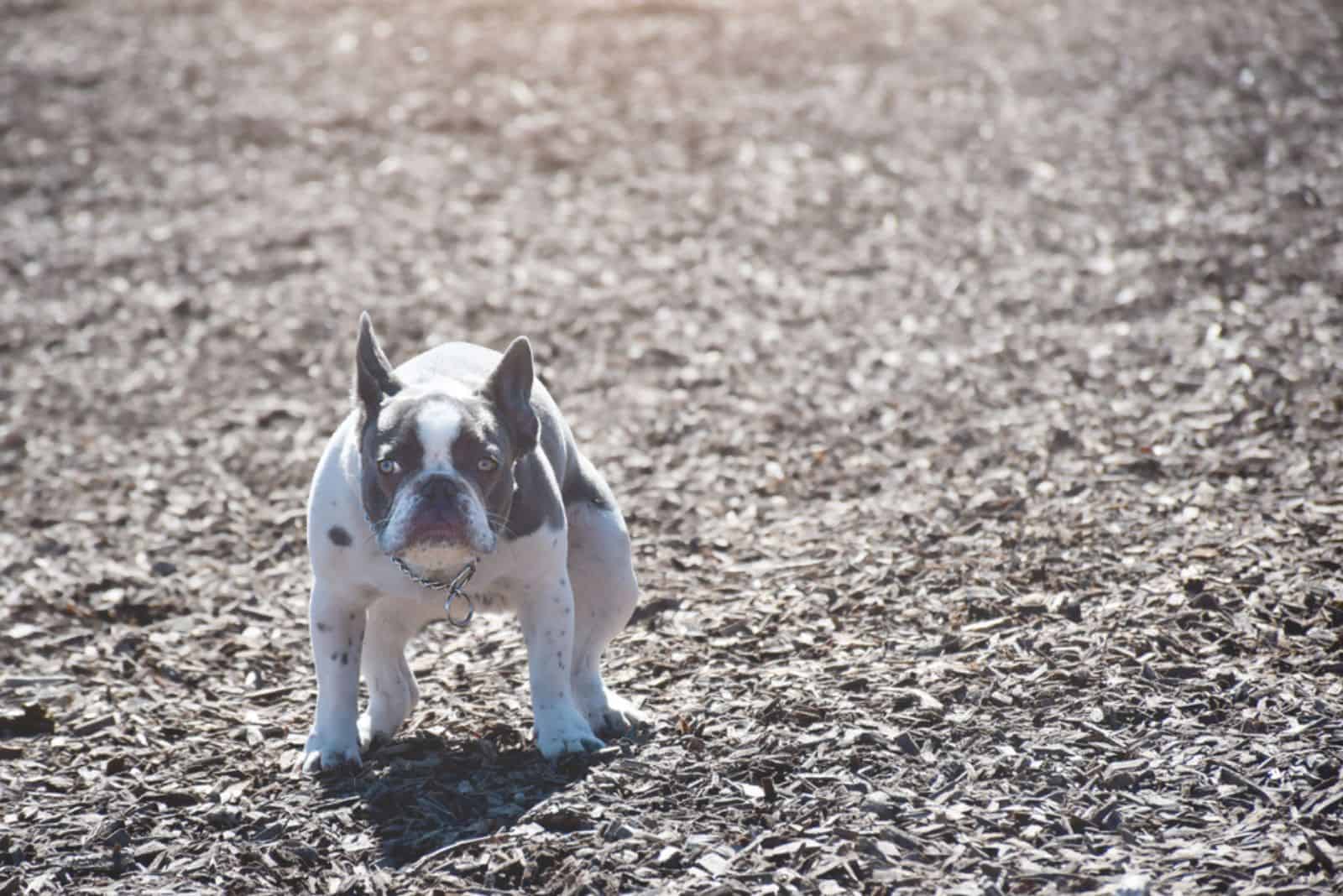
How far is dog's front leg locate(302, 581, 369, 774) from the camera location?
533 centimetres

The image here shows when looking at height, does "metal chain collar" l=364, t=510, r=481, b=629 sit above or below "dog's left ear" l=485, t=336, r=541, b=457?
below

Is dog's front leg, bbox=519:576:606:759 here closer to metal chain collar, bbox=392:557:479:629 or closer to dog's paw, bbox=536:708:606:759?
dog's paw, bbox=536:708:606:759

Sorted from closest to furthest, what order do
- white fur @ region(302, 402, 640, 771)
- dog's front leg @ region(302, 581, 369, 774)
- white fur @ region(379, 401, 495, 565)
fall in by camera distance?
white fur @ region(379, 401, 495, 565), white fur @ region(302, 402, 640, 771), dog's front leg @ region(302, 581, 369, 774)

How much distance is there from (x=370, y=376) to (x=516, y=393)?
0.47 m

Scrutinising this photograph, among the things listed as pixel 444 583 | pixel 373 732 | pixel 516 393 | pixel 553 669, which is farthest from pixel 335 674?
pixel 516 393

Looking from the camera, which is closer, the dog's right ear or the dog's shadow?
the dog's shadow

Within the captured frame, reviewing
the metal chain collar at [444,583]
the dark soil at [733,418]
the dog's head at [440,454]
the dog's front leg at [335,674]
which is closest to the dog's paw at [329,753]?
the dog's front leg at [335,674]

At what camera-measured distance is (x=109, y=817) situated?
17.1ft

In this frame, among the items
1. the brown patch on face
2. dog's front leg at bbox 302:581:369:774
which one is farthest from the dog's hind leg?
the brown patch on face

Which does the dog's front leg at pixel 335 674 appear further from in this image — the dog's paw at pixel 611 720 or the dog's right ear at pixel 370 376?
the dog's paw at pixel 611 720

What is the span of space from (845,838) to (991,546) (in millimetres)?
2775

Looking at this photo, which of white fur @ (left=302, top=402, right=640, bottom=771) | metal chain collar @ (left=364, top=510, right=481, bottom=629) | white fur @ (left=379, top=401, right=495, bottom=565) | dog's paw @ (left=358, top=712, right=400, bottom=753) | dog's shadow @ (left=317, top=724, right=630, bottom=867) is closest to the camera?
white fur @ (left=379, top=401, right=495, bottom=565)

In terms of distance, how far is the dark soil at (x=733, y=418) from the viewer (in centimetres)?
495

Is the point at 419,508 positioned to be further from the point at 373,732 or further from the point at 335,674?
the point at 373,732
